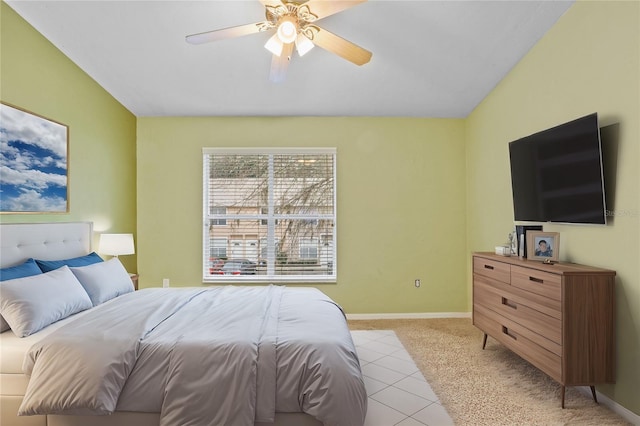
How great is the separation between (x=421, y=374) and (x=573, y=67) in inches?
104

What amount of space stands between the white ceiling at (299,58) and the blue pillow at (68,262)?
1.84 m

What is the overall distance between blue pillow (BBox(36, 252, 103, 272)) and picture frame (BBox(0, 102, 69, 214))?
43 cm

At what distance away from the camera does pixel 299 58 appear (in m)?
3.49

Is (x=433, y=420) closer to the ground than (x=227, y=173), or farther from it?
closer to the ground

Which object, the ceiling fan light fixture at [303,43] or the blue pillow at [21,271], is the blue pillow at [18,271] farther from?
the ceiling fan light fixture at [303,43]

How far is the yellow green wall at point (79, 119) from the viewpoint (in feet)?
9.18

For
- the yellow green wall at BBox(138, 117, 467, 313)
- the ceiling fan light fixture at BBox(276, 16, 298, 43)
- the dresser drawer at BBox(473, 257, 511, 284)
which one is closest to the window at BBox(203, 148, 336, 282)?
the yellow green wall at BBox(138, 117, 467, 313)

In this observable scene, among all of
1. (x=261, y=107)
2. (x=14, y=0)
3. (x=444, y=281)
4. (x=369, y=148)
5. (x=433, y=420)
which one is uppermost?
(x=14, y=0)

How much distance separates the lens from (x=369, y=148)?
4.64 m

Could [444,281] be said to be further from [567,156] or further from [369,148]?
[567,156]

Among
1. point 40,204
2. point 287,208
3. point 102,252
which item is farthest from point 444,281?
point 40,204

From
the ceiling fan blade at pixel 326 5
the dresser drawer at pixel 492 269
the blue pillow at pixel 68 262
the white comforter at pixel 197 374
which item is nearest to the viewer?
the white comforter at pixel 197 374

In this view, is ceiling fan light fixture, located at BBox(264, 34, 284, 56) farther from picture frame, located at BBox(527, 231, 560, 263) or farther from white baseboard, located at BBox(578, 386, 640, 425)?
white baseboard, located at BBox(578, 386, 640, 425)

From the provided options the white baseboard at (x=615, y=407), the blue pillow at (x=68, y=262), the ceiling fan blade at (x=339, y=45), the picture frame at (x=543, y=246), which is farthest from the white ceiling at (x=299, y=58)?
the white baseboard at (x=615, y=407)
